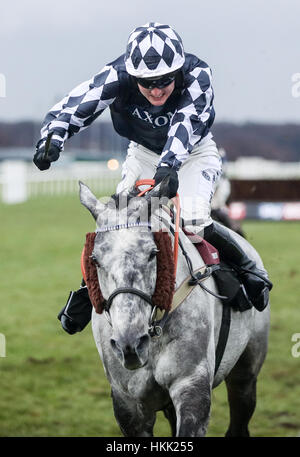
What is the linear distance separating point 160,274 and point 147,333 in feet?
1.06

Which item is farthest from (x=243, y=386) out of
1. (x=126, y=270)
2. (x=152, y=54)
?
(x=152, y=54)

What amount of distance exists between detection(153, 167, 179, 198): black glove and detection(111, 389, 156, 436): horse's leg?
1.09 m

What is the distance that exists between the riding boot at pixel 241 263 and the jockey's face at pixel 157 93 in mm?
794

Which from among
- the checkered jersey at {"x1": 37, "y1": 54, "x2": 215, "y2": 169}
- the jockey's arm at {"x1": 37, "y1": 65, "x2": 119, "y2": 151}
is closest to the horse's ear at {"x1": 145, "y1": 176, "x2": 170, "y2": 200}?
the checkered jersey at {"x1": 37, "y1": 54, "x2": 215, "y2": 169}

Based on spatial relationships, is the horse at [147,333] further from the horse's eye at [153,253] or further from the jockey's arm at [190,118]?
the jockey's arm at [190,118]

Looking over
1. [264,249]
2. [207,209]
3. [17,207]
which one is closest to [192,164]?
[207,209]

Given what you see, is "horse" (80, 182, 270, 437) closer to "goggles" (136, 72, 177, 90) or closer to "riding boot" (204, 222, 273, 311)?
"riding boot" (204, 222, 273, 311)

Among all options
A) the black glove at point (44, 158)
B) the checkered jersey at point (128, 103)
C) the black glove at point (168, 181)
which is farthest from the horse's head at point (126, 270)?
the checkered jersey at point (128, 103)

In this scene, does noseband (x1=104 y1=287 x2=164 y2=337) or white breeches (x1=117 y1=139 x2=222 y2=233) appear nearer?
noseband (x1=104 y1=287 x2=164 y2=337)

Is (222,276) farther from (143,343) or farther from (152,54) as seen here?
(152,54)

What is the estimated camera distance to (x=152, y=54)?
3.90 m

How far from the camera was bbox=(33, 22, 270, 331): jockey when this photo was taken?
3.94 meters

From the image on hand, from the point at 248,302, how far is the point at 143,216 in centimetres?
118
